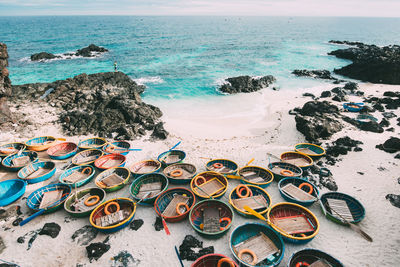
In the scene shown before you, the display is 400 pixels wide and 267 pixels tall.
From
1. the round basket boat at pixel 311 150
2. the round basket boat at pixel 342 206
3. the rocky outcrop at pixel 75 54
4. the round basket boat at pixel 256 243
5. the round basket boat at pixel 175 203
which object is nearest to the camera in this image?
the round basket boat at pixel 256 243

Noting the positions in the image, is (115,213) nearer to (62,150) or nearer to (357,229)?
(62,150)

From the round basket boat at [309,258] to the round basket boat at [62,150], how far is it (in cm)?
1624

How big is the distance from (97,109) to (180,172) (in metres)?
15.6

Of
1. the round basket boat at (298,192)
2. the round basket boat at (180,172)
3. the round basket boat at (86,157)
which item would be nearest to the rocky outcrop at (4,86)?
the round basket boat at (86,157)

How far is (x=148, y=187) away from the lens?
42.8ft

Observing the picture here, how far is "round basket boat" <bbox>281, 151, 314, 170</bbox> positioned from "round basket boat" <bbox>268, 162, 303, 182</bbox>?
1.40 feet

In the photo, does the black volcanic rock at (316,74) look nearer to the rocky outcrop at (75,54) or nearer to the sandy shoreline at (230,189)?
the sandy shoreline at (230,189)

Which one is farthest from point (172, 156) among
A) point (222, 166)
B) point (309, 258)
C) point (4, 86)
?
point (4, 86)

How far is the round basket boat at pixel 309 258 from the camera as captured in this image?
830cm

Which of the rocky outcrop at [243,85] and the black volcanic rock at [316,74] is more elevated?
the black volcanic rock at [316,74]

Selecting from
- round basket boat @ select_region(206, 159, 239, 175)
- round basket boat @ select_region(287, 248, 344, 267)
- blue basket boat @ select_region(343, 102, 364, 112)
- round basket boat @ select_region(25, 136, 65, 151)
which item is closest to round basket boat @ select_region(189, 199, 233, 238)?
round basket boat @ select_region(287, 248, 344, 267)

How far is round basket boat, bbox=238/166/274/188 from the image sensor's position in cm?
1269

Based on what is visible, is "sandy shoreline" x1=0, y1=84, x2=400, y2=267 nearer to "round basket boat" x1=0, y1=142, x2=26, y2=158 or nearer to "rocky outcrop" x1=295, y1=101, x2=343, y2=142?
"rocky outcrop" x1=295, y1=101, x2=343, y2=142

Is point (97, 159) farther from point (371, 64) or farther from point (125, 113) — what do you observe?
point (371, 64)
